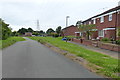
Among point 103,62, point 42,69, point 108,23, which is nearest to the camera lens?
point 42,69

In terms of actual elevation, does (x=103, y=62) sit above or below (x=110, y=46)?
below

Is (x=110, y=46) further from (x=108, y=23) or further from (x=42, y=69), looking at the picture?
(x=108, y=23)

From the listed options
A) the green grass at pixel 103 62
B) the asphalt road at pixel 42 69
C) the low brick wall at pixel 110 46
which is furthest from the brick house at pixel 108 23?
the asphalt road at pixel 42 69

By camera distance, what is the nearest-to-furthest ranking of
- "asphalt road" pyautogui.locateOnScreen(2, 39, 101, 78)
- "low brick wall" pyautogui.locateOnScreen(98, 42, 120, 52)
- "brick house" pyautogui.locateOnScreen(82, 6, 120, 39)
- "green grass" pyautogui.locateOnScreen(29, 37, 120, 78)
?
"asphalt road" pyautogui.locateOnScreen(2, 39, 101, 78) → "green grass" pyautogui.locateOnScreen(29, 37, 120, 78) → "low brick wall" pyautogui.locateOnScreen(98, 42, 120, 52) → "brick house" pyautogui.locateOnScreen(82, 6, 120, 39)

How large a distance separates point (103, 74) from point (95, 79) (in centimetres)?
84

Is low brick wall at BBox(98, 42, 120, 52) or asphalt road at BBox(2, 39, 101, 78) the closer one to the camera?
asphalt road at BBox(2, 39, 101, 78)

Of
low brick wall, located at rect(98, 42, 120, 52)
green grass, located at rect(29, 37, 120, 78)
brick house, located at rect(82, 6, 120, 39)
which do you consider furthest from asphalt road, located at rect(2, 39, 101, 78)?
brick house, located at rect(82, 6, 120, 39)

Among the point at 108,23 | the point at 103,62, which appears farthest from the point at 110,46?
the point at 108,23

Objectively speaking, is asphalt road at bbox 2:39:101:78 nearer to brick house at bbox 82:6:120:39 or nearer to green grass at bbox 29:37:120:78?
green grass at bbox 29:37:120:78

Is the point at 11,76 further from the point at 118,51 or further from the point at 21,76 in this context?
the point at 118,51

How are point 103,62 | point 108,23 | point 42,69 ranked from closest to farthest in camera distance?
1. point 42,69
2. point 103,62
3. point 108,23

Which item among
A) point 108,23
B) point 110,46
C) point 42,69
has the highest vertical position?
point 108,23

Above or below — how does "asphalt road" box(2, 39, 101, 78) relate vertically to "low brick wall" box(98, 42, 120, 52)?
below

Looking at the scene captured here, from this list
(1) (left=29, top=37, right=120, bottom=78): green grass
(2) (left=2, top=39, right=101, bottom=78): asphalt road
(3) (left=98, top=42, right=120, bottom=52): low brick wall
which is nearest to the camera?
(2) (left=2, top=39, right=101, bottom=78): asphalt road
